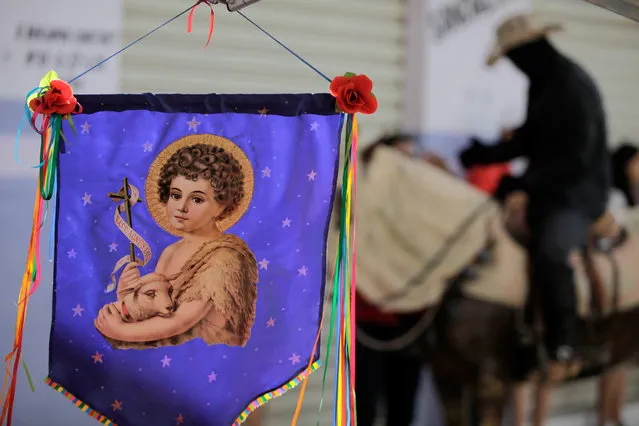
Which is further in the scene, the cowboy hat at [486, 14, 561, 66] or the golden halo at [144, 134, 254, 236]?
the cowboy hat at [486, 14, 561, 66]

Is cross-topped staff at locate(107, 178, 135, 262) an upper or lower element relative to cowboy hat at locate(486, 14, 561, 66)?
lower

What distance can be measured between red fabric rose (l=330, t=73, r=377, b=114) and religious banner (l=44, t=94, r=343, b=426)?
0.08 m

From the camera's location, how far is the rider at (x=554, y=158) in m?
3.00

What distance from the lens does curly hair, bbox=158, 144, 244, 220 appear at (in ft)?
6.50

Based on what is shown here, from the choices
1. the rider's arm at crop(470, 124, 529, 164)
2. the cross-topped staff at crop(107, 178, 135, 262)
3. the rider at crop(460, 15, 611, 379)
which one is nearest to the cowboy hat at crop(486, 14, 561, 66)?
the rider at crop(460, 15, 611, 379)

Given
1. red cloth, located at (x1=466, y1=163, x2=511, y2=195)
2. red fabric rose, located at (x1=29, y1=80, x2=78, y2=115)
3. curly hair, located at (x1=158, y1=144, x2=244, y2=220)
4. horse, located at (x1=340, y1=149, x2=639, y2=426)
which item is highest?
red fabric rose, located at (x1=29, y1=80, x2=78, y2=115)

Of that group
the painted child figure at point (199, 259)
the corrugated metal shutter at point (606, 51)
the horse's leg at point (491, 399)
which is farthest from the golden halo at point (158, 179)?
the corrugated metal shutter at point (606, 51)

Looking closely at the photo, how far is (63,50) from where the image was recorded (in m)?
2.72

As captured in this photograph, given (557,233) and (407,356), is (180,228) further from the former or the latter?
(557,233)

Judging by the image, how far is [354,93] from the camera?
189 cm

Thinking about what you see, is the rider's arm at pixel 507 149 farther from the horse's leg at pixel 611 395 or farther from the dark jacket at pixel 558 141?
the horse's leg at pixel 611 395

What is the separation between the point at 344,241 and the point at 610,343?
67.1 inches

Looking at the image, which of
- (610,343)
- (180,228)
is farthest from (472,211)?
(180,228)

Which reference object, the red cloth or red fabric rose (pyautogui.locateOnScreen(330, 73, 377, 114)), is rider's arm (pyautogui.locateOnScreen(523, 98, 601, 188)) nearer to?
the red cloth
